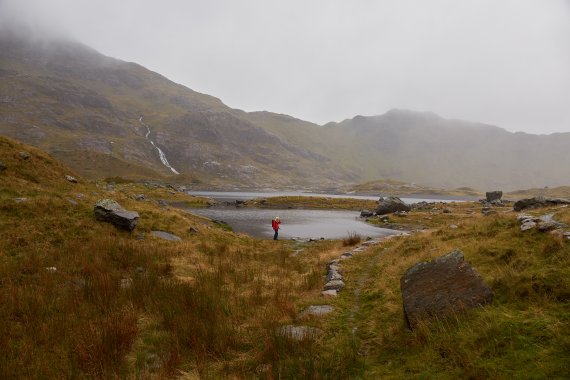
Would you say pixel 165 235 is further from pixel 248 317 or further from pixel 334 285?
pixel 248 317

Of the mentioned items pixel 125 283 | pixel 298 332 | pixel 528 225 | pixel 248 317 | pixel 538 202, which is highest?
pixel 538 202

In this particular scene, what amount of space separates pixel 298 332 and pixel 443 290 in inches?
137

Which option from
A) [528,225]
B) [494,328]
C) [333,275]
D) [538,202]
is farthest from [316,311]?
[538,202]

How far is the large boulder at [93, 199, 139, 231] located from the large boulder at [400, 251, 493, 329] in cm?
1678

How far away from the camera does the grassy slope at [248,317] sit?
6.16 meters

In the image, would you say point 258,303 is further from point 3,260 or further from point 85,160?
point 85,160

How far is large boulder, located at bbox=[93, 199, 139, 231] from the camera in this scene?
65.7ft

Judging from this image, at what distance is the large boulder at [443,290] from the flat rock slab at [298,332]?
2.18m

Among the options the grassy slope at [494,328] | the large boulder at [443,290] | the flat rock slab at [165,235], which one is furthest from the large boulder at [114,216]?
the large boulder at [443,290]

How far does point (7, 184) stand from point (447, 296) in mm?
23688

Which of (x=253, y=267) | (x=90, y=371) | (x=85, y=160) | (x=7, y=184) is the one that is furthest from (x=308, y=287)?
(x=85, y=160)

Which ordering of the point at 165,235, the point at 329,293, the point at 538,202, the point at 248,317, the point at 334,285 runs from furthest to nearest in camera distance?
1. the point at 538,202
2. the point at 165,235
3. the point at 334,285
4. the point at 329,293
5. the point at 248,317

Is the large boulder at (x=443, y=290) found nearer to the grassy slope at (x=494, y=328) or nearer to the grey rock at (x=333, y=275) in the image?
the grassy slope at (x=494, y=328)

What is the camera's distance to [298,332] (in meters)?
8.38
